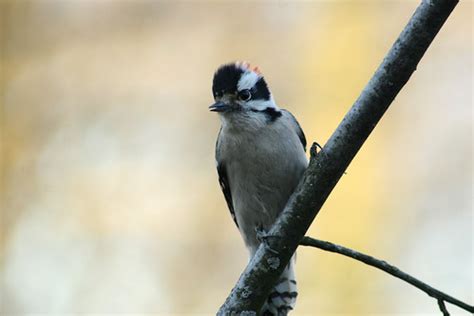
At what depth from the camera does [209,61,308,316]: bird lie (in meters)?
4.36

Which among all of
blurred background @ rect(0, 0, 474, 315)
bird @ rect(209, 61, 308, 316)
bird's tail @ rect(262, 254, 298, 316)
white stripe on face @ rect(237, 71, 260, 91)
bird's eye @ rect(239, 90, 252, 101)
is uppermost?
blurred background @ rect(0, 0, 474, 315)

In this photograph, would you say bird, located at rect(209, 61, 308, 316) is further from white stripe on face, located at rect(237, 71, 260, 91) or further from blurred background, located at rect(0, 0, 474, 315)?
blurred background, located at rect(0, 0, 474, 315)

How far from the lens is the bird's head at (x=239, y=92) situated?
444cm

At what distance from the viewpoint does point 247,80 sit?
4543 millimetres

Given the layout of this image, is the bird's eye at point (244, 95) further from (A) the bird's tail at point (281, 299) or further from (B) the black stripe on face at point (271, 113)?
(A) the bird's tail at point (281, 299)

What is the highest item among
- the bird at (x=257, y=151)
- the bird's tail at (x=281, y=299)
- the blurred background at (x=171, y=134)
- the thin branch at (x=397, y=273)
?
the blurred background at (x=171, y=134)

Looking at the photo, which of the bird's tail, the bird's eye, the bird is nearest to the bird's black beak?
the bird

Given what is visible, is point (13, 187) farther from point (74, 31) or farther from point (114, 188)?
point (74, 31)

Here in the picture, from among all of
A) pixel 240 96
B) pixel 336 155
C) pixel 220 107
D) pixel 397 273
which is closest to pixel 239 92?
pixel 240 96

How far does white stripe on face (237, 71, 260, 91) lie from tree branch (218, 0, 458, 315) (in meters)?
1.33

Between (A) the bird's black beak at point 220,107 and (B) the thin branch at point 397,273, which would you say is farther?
(A) the bird's black beak at point 220,107

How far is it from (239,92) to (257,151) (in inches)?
14.1

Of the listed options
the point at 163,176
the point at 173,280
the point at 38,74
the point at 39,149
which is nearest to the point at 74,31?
the point at 38,74

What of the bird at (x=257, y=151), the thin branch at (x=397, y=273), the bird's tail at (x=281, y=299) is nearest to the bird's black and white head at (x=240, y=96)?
the bird at (x=257, y=151)
